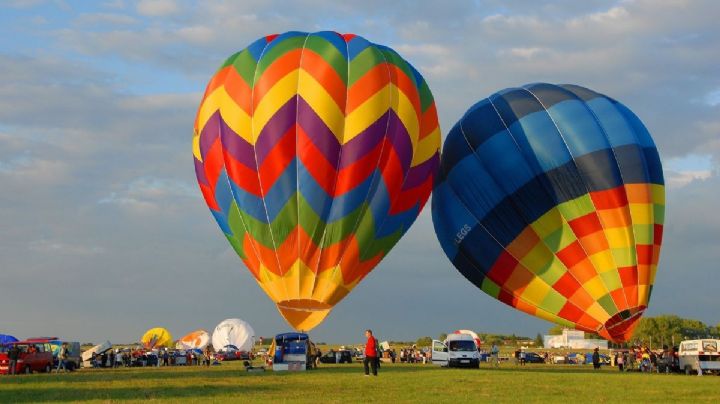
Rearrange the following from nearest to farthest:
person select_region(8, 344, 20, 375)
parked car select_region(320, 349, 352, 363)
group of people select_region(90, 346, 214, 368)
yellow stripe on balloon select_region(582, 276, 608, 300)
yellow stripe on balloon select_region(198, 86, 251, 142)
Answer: yellow stripe on balloon select_region(198, 86, 251, 142) → yellow stripe on balloon select_region(582, 276, 608, 300) → person select_region(8, 344, 20, 375) → parked car select_region(320, 349, 352, 363) → group of people select_region(90, 346, 214, 368)

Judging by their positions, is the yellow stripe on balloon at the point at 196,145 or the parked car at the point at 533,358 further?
the parked car at the point at 533,358

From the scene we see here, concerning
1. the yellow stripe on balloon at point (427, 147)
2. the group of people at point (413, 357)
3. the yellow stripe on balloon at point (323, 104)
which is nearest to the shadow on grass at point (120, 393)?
the yellow stripe on balloon at point (323, 104)

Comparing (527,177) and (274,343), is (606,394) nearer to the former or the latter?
(527,177)

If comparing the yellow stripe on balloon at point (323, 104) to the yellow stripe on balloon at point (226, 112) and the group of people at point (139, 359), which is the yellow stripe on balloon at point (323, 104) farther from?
the group of people at point (139, 359)

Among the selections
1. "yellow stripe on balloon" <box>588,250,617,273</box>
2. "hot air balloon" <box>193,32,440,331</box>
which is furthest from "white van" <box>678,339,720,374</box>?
"hot air balloon" <box>193,32,440,331</box>

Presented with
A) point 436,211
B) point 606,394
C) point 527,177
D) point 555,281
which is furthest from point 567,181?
point 606,394

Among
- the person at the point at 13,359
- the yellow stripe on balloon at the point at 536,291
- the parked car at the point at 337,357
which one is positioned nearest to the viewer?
the yellow stripe on balloon at the point at 536,291

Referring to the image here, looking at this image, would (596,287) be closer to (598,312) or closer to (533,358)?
(598,312)

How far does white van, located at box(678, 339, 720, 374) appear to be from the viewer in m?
35.9

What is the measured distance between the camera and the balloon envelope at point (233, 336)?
75438 mm

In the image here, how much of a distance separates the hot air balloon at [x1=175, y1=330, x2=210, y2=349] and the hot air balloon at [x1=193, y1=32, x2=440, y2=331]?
54.5m

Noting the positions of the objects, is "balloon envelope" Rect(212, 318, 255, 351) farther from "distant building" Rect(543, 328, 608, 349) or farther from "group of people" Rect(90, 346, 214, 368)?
"distant building" Rect(543, 328, 608, 349)

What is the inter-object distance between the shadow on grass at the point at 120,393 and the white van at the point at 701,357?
2074 centimetres

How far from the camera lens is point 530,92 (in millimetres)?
34406
